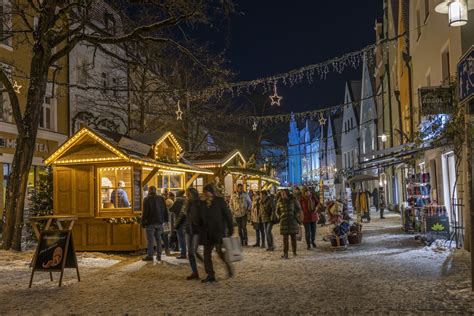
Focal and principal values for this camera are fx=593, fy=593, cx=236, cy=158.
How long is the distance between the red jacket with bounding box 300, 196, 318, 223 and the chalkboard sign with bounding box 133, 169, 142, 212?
4474 millimetres

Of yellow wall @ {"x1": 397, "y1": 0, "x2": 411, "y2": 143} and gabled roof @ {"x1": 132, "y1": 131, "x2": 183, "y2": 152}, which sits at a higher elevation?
yellow wall @ {"x1": 397, "y1": 0, "x2": 411, "y2": 143}

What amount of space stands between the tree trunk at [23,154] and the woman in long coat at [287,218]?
22.7 ft

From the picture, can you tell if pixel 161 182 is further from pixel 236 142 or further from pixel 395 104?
pixel 236 142

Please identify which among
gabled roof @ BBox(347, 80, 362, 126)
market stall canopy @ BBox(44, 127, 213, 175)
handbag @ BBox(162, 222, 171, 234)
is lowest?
handbag @ BBox(162, 222, 171, 234)

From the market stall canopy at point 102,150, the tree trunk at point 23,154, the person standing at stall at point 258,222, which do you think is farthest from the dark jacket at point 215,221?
the tree trunk at point 23,154

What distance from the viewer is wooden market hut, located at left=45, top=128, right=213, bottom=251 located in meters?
15.5

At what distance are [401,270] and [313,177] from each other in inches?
2972

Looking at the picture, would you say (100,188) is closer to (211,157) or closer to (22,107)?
(22,107)

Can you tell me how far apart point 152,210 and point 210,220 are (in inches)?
134

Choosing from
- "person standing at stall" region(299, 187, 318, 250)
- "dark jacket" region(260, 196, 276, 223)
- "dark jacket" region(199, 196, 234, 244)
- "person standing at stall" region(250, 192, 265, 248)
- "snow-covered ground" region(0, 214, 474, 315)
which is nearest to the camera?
"snow-covered ground" region(0, 214, 474, 315)

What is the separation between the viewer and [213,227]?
34.1ft

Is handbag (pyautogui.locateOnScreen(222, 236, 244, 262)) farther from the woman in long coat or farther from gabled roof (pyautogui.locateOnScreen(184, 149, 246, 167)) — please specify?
gabled roof (pyautogui.locateOnScreen(184, 149, 246, 167))

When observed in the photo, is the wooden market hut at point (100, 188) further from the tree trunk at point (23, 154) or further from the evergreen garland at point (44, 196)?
the evergreen garland at point (44, 196)

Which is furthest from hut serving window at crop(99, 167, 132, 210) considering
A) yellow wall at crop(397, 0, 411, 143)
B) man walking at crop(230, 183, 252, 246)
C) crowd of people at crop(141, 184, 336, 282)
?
yellow wall at crop(397, 0, 411, 143)
